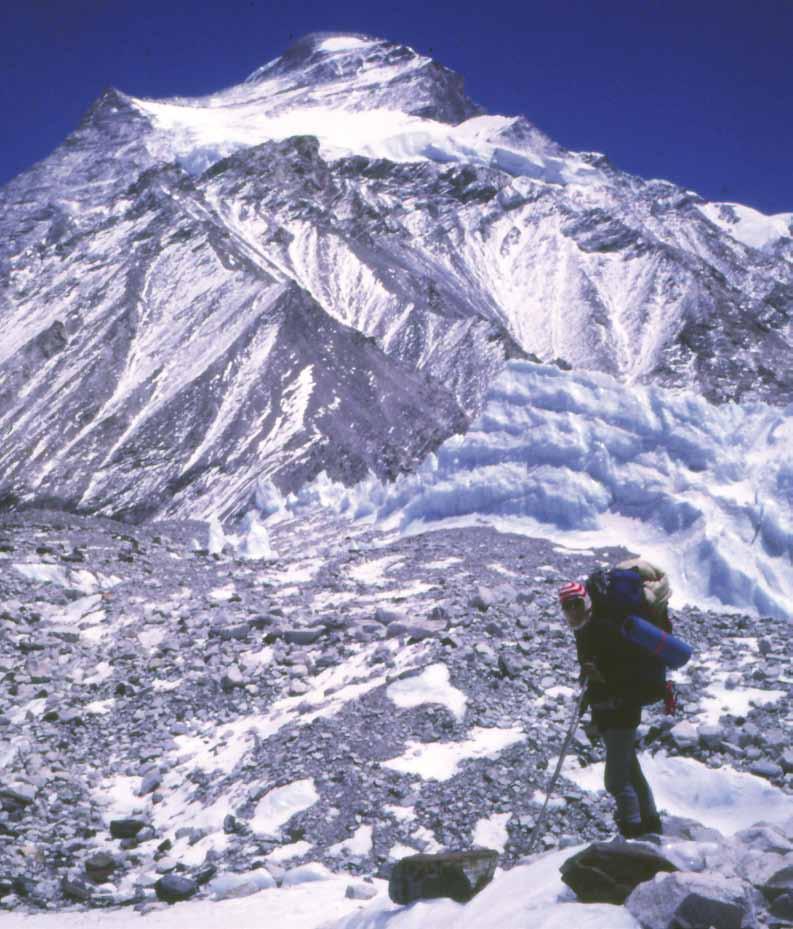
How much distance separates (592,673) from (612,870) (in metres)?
1.27

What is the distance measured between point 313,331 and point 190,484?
528 inches

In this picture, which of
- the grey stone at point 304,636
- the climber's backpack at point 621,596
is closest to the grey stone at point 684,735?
the climber's backpack at point 621,596

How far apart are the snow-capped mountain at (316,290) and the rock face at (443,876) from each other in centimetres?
3152

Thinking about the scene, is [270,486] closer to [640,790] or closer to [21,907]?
[21,907]

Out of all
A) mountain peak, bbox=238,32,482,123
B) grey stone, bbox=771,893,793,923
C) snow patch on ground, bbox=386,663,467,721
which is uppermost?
mountain peak, bbox=238,32,482,123

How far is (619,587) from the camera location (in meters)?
5.32

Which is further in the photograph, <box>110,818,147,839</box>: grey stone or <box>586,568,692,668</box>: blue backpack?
<box>110,818,147,839</box>: grey stone

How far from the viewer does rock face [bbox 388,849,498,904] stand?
5.35 m

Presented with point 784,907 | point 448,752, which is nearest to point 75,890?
point 448,752

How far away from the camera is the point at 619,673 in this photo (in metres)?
5.42

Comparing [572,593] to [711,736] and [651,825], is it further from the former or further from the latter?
[711,736]

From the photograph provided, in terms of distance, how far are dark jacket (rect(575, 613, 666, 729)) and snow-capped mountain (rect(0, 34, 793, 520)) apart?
31.8m

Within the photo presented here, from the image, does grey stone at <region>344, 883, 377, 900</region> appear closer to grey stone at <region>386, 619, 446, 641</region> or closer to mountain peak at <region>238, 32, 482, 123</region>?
grey stone at <region>386, 619, 446, 641</region>

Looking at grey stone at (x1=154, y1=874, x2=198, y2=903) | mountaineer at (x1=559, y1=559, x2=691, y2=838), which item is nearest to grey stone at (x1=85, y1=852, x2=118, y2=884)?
grey stone at (x1=154, y1=874, x2=198, y2=903)
